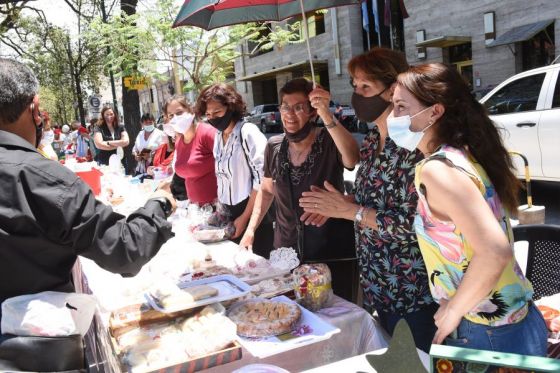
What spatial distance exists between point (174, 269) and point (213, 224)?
0.97 m

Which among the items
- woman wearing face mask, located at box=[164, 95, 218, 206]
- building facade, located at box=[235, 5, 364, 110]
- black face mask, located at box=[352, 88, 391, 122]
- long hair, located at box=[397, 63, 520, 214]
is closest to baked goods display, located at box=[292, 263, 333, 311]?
long hair, located at box=[397, 63, 520, 214]

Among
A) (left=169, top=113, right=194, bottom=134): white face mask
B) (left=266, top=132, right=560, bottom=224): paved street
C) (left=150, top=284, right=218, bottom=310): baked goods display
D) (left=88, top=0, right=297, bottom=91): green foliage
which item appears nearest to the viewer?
(left=150, top=284, right=218, bottom=310): baked goods display

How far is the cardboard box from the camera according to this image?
41.9 inches

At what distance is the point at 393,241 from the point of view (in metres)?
2.21

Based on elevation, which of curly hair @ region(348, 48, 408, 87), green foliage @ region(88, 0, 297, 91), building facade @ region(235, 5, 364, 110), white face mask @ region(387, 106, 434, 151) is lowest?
white face mask @ region(387, 106, 434, 151)

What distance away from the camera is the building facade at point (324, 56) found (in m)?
26.8

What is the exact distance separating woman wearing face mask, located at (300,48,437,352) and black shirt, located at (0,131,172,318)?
951 millimetres

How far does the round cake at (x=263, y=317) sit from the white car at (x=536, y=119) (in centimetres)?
540

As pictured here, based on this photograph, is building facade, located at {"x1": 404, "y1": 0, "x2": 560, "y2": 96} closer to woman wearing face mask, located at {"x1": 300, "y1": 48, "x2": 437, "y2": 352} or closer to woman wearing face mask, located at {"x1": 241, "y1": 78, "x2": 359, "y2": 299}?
woman wearing face mask, located at {"x1": 241, "y1": 78, "x2": 359, "y2": 299}

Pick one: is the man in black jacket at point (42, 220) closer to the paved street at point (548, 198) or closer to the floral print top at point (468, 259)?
the floral print top at point (468, 259)

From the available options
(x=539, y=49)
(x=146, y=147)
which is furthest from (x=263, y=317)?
(x=539, y=49)

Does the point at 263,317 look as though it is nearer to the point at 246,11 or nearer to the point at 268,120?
the point at 246,11

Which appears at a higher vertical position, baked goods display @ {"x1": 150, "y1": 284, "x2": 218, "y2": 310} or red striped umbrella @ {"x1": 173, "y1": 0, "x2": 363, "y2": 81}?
red striped umbrella @ {"x1": 173, "y1": 0, "x2": 363, "y2": 81}

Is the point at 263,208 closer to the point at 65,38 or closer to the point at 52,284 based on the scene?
the point at 52,284
